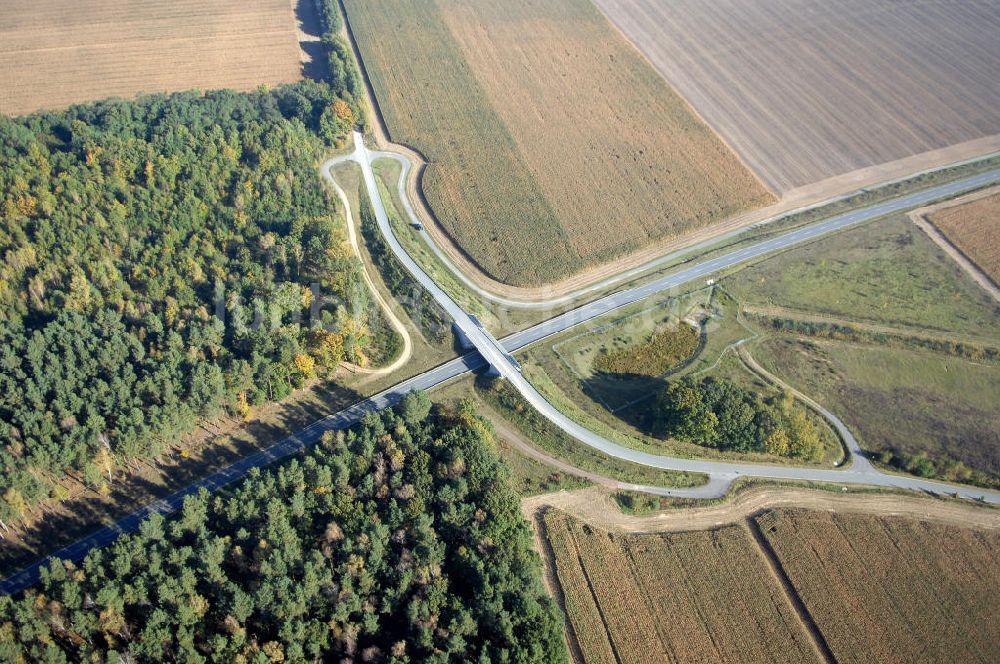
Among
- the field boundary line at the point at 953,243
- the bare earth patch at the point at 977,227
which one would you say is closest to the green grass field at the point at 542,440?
the field boundary line at the point at 953,243

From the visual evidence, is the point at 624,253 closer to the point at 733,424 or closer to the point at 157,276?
the point at 733,424

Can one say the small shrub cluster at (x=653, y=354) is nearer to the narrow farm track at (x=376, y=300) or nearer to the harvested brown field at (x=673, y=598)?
the harvested brown field at (x=673, y=598)

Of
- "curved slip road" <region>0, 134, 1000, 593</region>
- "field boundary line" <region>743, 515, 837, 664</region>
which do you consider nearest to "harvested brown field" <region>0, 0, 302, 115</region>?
"curved slip road" <region>0, 134, 1000, 593</region>

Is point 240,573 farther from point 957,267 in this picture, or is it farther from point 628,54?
point 628,54

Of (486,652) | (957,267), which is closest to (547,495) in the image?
(486,652)

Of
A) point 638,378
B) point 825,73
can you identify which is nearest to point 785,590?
point 638,378

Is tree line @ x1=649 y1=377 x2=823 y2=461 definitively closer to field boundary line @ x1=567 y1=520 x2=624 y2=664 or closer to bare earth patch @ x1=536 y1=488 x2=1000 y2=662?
bare earth patch @ x1=536 y1=488 x2=1000 y2=662

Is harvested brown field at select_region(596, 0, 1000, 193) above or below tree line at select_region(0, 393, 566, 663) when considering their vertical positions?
above
